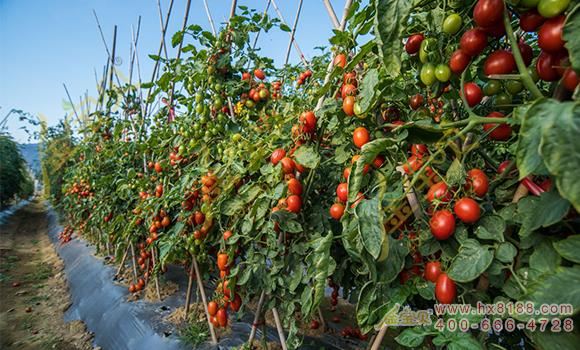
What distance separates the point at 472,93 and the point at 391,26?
202 mm

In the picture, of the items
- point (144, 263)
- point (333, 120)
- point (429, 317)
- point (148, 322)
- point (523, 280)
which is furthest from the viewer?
point (144, 263)

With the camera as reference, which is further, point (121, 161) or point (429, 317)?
point (121, 161)

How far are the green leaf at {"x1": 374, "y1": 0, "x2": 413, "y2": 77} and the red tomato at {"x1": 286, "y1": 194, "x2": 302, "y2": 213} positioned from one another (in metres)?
0.49

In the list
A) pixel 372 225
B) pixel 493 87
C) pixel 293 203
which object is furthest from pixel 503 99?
pixel 293 203

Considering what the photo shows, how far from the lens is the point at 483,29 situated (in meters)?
0.51

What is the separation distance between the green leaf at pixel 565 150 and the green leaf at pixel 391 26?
0.87 ft

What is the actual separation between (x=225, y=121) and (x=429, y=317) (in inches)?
48.9

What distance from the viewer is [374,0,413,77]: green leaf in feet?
1.67

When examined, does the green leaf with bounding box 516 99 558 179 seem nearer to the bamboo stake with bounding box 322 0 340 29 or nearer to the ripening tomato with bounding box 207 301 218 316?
the bamboo stake with bounding box 322 0 340 29

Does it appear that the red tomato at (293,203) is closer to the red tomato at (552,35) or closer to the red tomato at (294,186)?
the red tomato at (294,186)

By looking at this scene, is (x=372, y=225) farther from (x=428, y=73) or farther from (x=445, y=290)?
(x=428, y=73)

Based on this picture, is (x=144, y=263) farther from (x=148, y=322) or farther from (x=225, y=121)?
(x=225, y=121)

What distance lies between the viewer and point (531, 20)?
1.52 ft

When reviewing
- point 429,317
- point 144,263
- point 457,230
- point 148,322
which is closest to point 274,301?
point 429,317
